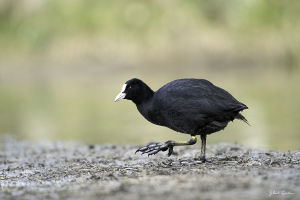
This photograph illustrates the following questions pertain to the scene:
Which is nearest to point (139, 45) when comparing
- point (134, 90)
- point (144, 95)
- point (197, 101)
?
point (134, 90)

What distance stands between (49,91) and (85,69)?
274 inches

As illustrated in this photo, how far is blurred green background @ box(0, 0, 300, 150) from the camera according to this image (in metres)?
27.0

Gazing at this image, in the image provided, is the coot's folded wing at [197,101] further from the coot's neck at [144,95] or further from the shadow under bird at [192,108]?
the coot's neck at [144,95]

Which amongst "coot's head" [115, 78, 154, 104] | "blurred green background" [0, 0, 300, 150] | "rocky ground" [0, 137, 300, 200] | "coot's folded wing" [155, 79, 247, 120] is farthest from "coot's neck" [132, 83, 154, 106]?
"blurred green background" [0, 0, 300, 150]

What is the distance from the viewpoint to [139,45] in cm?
3281

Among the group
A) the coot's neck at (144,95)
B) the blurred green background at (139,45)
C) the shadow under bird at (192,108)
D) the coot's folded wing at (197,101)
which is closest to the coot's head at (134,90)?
the coot's neck at (144,95)

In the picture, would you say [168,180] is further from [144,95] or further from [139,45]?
[139,45]

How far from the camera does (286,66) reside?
31.0 meters

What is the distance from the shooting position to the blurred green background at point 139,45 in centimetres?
2702

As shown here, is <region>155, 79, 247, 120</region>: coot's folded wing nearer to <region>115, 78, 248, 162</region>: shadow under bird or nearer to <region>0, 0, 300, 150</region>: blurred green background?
<region>115, 78, 248, 162</region>: shadow under bird

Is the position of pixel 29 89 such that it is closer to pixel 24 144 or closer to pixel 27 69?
pixel 27 69

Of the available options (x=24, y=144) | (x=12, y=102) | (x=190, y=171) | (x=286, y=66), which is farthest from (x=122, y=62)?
(x=190, y=171)

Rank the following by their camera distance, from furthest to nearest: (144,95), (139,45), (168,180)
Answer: (139,45) < (144,95) < (168,180)

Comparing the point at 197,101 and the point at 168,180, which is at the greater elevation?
the point at 197,101
